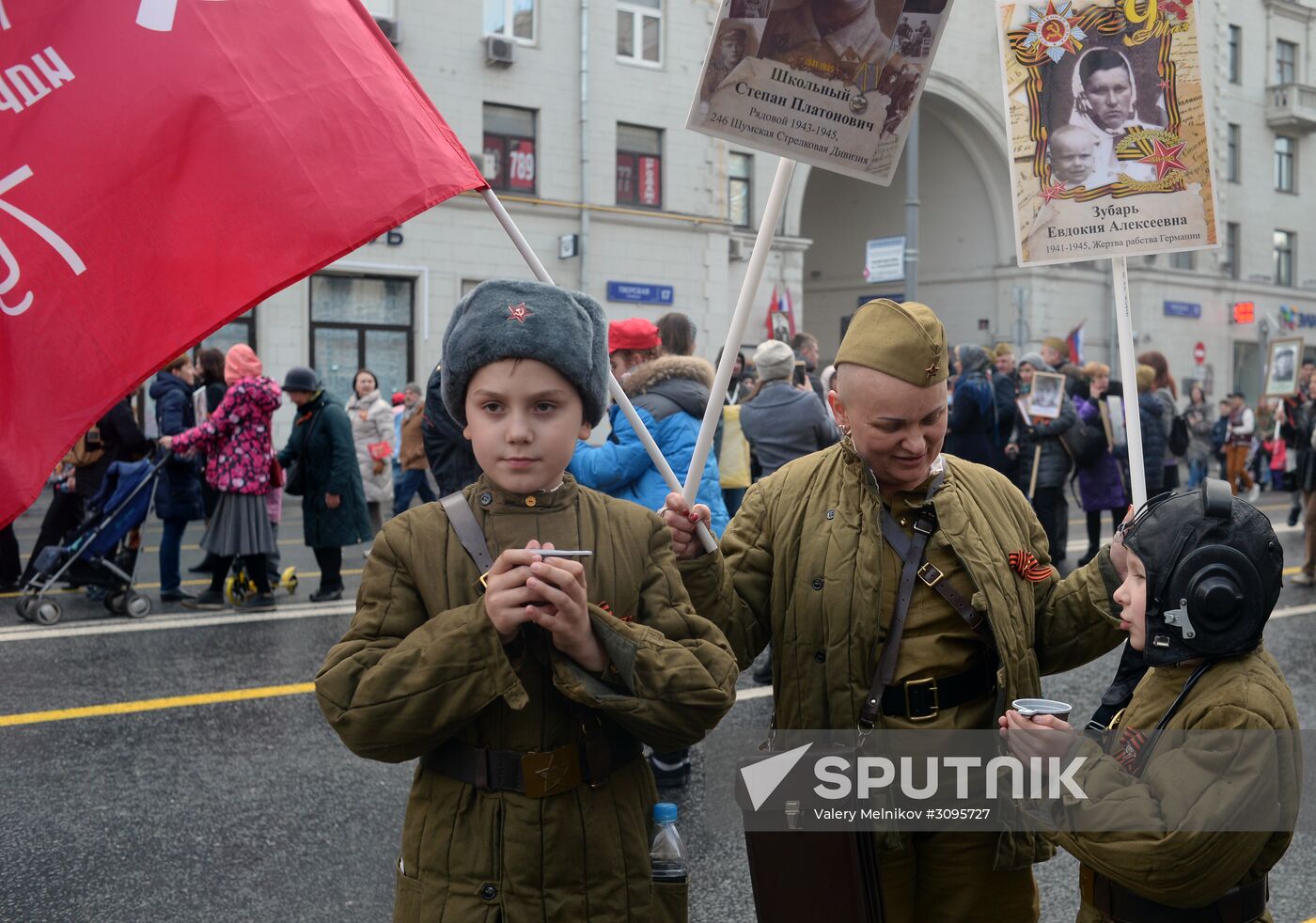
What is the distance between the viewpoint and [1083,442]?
10.7 metres

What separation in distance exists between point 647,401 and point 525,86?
66.2 ft

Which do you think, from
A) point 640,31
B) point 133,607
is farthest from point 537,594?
point 640,31

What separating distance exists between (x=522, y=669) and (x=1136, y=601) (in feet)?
3.54

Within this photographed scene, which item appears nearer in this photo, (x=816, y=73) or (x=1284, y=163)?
(x=816, y=73)

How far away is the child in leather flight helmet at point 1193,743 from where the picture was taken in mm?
2086

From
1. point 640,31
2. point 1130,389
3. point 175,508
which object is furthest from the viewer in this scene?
point 640,31

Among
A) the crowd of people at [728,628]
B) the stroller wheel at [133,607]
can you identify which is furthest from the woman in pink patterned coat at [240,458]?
the crowd of people at [728,628]

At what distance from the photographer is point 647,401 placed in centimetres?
565

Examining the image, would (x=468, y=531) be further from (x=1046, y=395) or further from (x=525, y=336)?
(x=1046, y=395)

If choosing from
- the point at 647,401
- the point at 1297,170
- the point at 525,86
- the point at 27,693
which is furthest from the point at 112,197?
the point at 1297,170

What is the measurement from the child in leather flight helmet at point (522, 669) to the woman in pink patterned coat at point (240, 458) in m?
6.74

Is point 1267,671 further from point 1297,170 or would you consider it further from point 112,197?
point 1297,170

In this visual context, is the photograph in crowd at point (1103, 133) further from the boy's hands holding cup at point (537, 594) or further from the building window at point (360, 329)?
the building window at point (360, 329)

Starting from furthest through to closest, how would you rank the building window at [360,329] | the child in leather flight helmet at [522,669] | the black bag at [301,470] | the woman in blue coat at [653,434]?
the building window at [360,329]
the black bag at [301,470]
the woman in blue coat at [653,434]
the child in leather flight helmet at [522,669]
